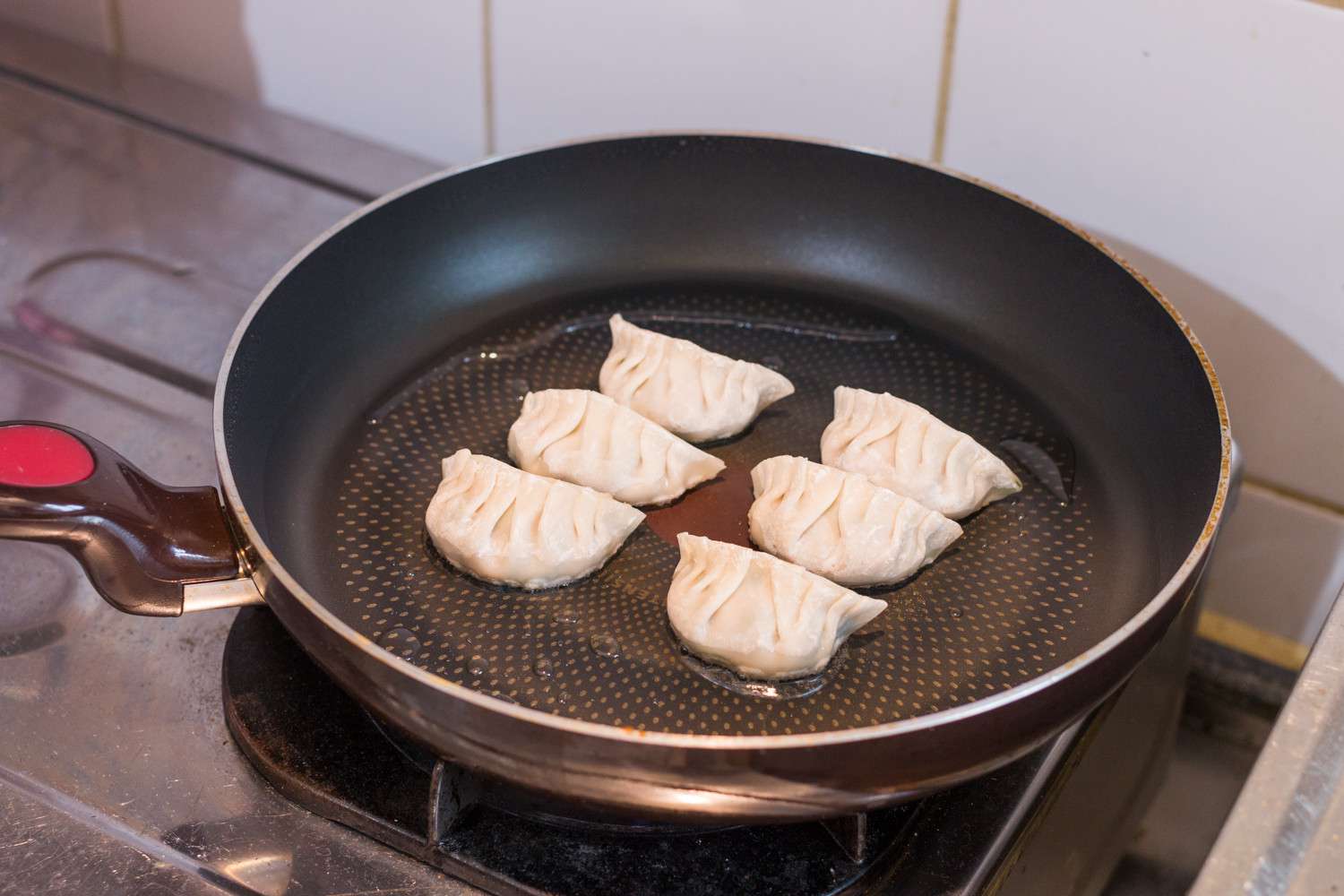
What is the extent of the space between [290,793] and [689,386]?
441mm

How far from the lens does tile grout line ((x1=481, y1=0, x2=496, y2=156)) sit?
4.22 ft

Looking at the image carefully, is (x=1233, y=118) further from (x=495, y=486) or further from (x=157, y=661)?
(x=157, y=661)

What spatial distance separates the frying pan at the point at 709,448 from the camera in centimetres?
68

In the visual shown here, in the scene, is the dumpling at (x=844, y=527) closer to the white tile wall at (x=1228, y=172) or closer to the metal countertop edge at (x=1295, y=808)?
the metal countertop edge at (x=1295, y=808)

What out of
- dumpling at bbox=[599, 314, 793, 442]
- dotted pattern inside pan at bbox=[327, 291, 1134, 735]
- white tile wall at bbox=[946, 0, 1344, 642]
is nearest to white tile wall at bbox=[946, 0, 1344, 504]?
white tile wall at bbox=[946, 0, 1344, 642]

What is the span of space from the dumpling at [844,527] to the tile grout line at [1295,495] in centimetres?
38

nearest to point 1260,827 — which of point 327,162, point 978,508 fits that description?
point 978,508

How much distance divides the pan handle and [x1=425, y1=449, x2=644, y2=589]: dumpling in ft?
0.51

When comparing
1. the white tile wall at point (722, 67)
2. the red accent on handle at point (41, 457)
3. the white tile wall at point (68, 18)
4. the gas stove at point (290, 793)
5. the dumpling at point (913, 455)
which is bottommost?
the gas stove at point (290, 793)

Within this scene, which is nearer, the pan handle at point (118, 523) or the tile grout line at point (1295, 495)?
the pan handle at point (118, 523)

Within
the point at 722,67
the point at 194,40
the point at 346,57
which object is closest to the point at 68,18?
the point at 194,40

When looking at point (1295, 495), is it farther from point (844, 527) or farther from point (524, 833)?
point (524, 833)

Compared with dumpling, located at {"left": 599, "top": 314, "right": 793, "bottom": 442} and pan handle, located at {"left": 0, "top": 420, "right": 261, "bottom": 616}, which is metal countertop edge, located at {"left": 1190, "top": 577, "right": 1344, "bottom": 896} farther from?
pan handle, located at {"left": 0, "top": 420, "right": 261, "bottom": 616}

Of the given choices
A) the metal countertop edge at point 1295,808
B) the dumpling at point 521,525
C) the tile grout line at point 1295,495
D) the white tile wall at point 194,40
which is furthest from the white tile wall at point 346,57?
the metal countertop edge at point 1295,808
